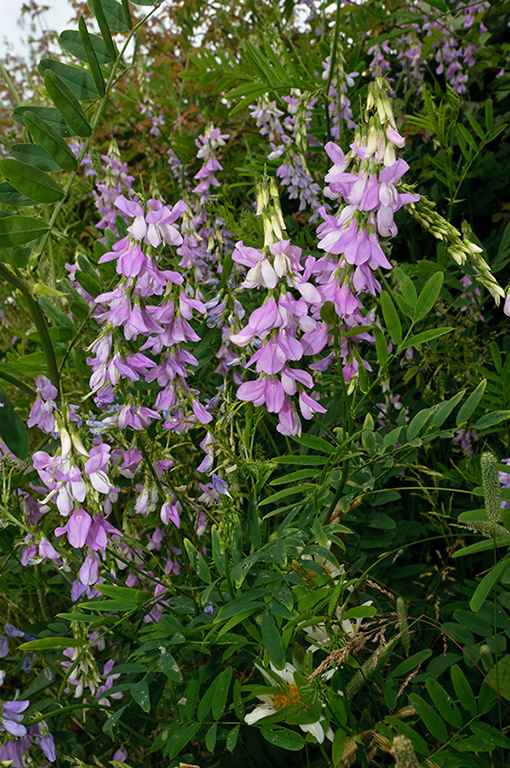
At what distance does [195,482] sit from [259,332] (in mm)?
542

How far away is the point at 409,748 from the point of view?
0.48 metres

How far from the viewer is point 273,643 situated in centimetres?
69

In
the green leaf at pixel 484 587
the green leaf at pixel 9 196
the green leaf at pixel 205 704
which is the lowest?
the green leaf at pixel 205 704

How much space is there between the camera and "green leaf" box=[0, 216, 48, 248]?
74 cm

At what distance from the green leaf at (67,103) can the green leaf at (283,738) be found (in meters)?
0.82

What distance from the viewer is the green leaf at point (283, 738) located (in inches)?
28.2

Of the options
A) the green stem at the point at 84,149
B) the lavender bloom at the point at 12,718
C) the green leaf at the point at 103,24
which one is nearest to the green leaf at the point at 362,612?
the lavender bloom at the point at 12,718

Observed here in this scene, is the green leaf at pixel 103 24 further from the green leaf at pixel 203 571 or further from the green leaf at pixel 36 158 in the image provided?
the green leaf at pixel 203 571

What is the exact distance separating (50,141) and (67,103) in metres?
0.07

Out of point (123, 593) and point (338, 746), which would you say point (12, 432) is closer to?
point (123, 593)

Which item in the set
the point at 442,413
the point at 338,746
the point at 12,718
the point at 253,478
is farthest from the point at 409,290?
the point at 12,718

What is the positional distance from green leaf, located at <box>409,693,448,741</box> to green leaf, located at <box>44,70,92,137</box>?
0.85m

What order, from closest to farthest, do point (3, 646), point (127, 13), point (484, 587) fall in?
point (484, 587) < point (127, 13) < point (3, 646)

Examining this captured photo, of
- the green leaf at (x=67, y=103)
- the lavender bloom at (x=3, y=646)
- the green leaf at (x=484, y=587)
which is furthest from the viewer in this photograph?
the lavender bloom at (x=3, y=646)
